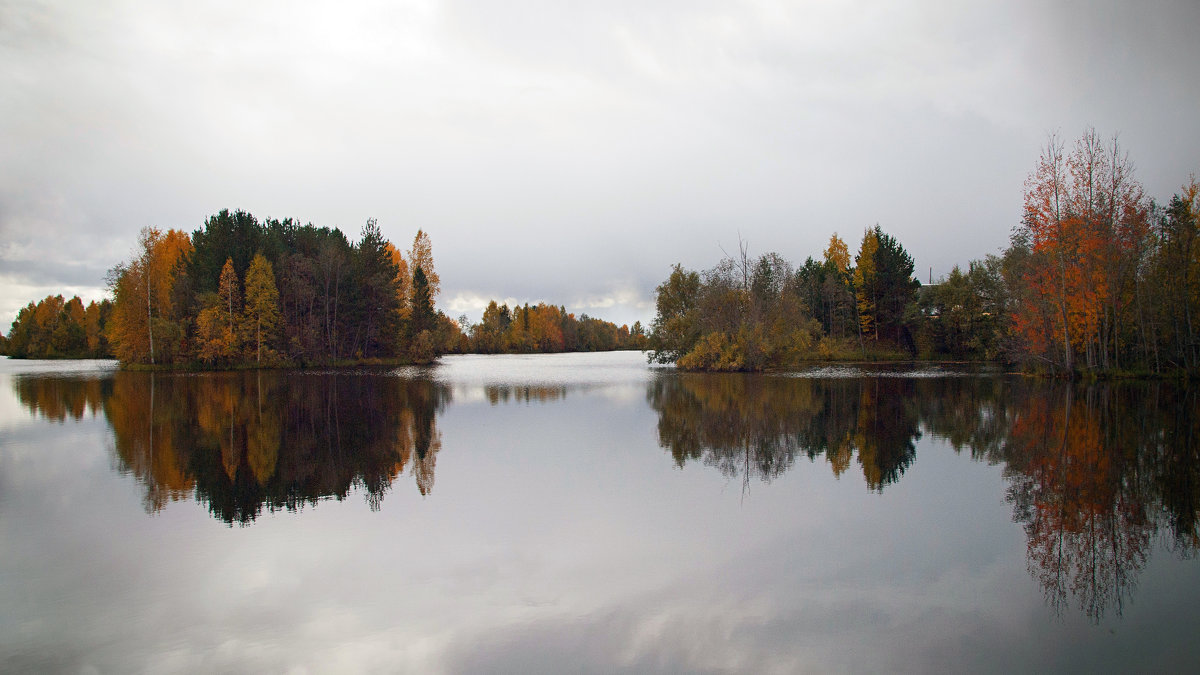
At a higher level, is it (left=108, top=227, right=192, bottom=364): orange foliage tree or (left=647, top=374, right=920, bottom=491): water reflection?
(left=108, top=227, right=192, bottom=364): orange foliage tree

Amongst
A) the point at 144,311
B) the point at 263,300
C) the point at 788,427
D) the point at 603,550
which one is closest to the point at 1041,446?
Result: the point at 788,427

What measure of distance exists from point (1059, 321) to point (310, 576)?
33.0 meters

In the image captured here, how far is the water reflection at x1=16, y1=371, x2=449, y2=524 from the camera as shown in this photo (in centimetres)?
931

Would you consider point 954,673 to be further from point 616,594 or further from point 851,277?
point 851,277

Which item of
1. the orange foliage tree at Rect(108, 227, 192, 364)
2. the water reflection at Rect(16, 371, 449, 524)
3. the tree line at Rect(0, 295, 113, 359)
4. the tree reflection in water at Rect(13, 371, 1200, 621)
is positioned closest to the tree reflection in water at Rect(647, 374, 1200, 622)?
the tree reflection in water at Rect(13, 371, 1200, 621)

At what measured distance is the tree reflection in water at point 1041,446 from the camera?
6.73 metres

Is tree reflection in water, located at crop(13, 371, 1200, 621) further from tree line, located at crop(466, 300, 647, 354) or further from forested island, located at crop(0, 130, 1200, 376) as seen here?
tree line, located at crop(466, 300, 647, 354)

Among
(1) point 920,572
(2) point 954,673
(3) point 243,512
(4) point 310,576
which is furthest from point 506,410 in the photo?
(2) point 954,673

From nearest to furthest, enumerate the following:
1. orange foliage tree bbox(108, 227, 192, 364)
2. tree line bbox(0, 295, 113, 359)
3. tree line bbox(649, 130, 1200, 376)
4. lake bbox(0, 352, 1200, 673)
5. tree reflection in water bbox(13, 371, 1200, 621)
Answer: lake bbox(0, 352, 1200, 673)
tree reflection in water bbox(13, 371, 1200, 621)
tree line bbox(649, 130, 1200, 376)
orange foliage tree bbox(108, 227, 192, 364)
tree line bbox(0, 295, 113, 359)

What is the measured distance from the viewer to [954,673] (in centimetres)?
435

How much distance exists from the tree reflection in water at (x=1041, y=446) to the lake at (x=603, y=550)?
75 millimetres

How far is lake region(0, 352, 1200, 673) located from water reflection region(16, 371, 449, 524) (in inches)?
4.5

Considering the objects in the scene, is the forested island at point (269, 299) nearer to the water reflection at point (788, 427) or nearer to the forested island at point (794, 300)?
the forested island at point (794, 300)

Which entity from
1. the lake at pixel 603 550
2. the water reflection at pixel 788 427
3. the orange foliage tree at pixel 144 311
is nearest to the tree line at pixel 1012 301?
the water reflection at pixel 788 427
